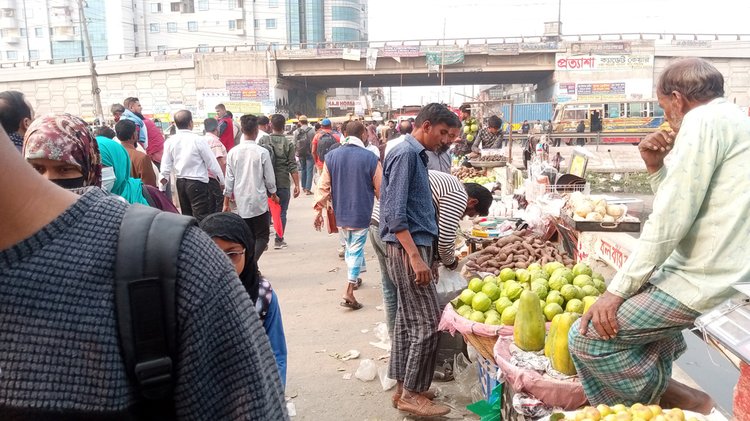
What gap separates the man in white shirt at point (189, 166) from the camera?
693cm

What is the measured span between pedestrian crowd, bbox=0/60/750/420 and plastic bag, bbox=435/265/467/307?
200 mm

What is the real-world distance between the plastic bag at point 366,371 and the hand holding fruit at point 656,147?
112 inches

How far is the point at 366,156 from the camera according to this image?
6.61 meters

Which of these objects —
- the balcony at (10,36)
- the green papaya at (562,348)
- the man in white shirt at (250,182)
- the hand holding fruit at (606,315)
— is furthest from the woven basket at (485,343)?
the balcony at (10,36)

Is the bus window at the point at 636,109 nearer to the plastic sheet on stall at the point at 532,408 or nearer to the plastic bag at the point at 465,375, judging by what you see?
the plastic bag at the point at 465,375

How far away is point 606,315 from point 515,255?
276cm

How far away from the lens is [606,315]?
8.66ft

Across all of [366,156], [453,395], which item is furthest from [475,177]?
[453,395]

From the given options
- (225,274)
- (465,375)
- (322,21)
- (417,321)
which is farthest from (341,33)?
(225,274)

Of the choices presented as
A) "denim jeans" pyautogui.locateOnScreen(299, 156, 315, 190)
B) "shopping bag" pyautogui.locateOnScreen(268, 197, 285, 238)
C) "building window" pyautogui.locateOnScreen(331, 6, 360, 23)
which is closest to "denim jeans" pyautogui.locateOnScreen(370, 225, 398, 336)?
"shopping bag" pyautogui.locateOnScreen(268, 197, 285, 238)

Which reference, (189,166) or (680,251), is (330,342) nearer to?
(189,166)

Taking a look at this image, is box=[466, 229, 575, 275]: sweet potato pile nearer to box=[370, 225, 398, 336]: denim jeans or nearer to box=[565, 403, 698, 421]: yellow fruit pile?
box=[370, 225, 398, 336]: denim jeans

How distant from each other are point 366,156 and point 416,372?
3022 mm

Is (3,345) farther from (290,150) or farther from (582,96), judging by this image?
(582,96)
